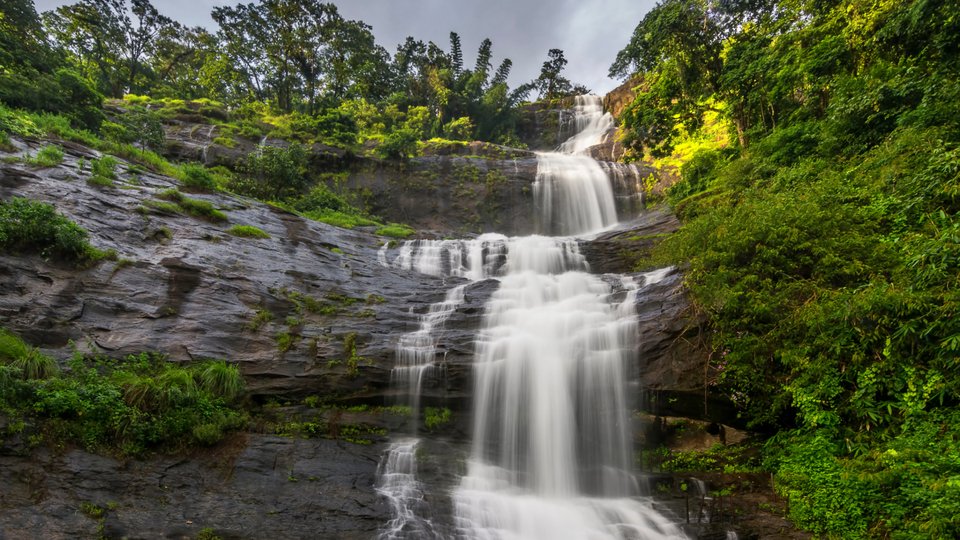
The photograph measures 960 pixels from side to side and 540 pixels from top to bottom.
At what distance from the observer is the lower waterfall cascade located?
6504 millimetres

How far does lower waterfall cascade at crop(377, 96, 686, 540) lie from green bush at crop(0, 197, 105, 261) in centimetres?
668

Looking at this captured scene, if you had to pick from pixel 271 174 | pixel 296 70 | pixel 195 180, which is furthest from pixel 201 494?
pixel 296 70

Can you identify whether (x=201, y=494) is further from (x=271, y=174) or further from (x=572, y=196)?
(x=572, y=196)

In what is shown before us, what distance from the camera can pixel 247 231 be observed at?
12.4 metres

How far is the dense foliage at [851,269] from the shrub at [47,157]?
52.7 feet

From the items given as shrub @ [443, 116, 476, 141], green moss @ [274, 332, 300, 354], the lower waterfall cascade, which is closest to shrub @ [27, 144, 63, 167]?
green moss @ [274, 332, 300, 354]

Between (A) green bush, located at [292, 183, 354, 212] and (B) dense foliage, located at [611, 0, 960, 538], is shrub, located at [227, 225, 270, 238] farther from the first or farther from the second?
(B) dense foliage, located at [611, 0, 960, 538]

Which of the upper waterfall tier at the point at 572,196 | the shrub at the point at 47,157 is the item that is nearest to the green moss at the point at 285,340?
the shrub at the point at 47,157

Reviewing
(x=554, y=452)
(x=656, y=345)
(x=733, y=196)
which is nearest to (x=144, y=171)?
(x=554, y=452)

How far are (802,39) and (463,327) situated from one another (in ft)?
39.9

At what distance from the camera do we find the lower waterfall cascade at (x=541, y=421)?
6504 millimetres

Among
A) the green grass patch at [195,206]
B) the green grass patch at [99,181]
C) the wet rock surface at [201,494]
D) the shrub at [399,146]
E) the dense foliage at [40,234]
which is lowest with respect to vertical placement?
the wet rock surface at [201,494]

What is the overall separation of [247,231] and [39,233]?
452cm

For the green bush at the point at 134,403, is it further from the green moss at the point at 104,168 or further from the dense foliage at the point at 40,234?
the green moss at the point at 104,168
